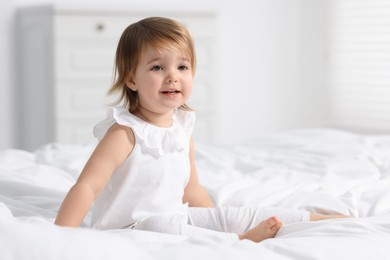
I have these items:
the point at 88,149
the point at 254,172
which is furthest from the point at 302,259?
the point at 88,149

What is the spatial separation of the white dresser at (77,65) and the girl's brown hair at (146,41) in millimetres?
2181

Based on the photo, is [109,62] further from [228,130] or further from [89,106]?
[228,130]

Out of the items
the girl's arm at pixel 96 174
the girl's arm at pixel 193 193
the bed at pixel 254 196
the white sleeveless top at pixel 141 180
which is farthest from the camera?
the girl's arm at pixel 193 193

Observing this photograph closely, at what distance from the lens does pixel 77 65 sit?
152 inches

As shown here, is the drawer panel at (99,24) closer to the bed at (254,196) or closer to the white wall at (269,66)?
the white wall at (269,66)

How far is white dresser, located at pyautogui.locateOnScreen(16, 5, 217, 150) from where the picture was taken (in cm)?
381

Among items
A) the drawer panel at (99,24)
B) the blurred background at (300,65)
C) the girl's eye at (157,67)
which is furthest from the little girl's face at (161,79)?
the blurred background at (300,65)

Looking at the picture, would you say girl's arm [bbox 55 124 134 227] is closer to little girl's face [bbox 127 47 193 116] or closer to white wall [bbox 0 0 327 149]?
little girl's face [bbox 127 47 193 116]

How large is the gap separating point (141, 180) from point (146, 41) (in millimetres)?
301

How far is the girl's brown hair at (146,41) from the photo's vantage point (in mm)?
1630

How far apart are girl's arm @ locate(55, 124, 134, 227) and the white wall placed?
3.38m

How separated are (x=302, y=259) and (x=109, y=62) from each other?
9.22ft

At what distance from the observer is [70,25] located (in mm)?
3803

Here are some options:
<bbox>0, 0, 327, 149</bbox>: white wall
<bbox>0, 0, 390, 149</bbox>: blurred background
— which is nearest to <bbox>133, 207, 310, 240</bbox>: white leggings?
<bbox>0, 0, 390, 149</bbox>: blurred background
